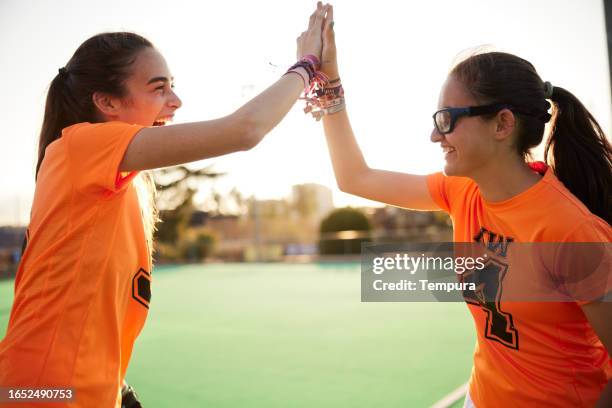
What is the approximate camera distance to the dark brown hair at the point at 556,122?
202 cm

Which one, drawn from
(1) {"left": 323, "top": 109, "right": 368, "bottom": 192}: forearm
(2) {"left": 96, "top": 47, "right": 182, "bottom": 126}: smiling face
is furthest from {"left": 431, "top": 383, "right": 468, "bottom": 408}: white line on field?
(2) {"left": 96, "top": 47, "right": 182, "bottom": 126}: smiling face

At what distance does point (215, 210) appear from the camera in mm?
37875

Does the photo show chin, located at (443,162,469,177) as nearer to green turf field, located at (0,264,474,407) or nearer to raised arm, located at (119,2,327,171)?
raised arm, located at (119,2,327,171)

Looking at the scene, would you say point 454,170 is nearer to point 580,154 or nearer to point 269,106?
point 580,154

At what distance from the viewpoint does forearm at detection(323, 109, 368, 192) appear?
2646mm

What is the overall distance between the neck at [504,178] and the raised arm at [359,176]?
41 cm

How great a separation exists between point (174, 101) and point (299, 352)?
175 inches

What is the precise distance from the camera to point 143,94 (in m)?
2.06

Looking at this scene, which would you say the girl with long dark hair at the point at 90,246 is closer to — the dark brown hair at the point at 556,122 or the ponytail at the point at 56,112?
the ponytail at the point at 56,112

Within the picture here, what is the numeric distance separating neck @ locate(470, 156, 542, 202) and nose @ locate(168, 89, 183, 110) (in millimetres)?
1242

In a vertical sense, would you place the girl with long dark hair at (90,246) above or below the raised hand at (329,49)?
below

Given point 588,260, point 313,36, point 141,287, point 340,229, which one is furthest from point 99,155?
point 340,229

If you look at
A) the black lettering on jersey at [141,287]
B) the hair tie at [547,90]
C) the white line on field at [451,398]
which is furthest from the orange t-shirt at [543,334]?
the white line on field at [451,398]

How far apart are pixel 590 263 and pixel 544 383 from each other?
493 millimetres
